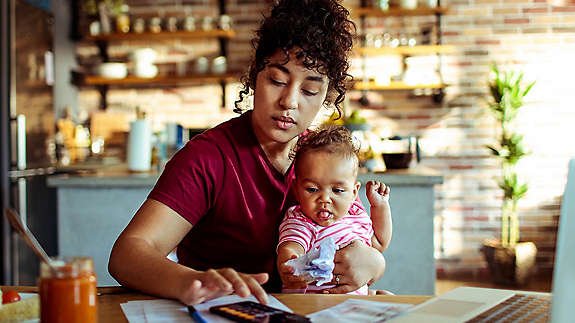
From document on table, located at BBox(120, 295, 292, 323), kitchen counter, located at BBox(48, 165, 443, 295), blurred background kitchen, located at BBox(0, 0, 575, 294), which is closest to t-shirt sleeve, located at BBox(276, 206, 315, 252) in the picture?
document on table, located at BBox(120, 295, 292, 323)

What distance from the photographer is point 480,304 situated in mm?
1021

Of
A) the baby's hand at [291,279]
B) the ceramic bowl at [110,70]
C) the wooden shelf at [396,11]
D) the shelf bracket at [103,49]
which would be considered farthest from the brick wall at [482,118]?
the baby's hand at [291,279]

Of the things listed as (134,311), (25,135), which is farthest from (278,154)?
(25,135)

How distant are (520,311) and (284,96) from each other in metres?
0.77

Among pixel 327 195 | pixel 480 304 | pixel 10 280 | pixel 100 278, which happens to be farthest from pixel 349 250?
pixel 10 280

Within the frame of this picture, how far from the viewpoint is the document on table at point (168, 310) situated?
0.95 meters

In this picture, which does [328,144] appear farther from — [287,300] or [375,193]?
[287,300]

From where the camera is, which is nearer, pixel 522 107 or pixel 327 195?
pixel 327 195

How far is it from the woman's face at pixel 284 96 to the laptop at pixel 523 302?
0.61 metres

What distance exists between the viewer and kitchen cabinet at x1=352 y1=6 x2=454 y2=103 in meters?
4.70

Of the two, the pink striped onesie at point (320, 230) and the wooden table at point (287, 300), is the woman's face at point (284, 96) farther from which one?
the wooden table at point (287, 300)

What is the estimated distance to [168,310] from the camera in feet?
3.32

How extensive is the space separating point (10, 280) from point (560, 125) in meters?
4.51

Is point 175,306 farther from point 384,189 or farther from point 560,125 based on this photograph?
point 560,125
